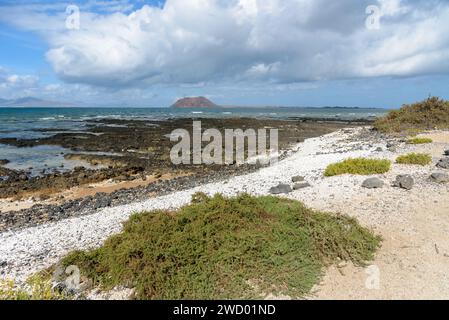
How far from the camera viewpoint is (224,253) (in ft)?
19.6

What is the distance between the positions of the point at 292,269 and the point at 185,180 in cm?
Answer: 1197

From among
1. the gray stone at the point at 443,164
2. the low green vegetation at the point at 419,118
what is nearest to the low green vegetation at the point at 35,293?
the gray stone at the point at 443,164

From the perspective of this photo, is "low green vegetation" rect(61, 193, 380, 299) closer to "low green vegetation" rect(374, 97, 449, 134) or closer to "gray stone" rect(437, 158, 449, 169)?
"gray stone" rect(437, 158, 449, 169)

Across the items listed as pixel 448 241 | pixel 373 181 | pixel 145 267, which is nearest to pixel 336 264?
pixel 448 241

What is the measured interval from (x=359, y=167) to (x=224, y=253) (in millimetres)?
7673

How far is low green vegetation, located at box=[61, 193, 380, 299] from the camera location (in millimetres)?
5508

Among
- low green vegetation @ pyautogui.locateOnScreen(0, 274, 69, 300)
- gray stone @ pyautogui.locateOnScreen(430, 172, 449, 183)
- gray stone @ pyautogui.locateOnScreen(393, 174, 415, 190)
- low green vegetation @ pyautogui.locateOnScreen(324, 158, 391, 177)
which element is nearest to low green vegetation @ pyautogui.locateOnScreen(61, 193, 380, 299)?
low green vegetation @ pyautogui.locateOnScreen(0, 274, 69, 300)

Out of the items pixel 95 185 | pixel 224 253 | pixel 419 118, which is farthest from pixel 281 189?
pixel 419 118

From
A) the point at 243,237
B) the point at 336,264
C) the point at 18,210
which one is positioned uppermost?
the point at 243,237

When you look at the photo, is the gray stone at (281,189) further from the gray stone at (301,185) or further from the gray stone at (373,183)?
the gray stone at (373,183)

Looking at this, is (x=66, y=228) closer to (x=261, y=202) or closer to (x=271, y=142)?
(x=261, y=202)

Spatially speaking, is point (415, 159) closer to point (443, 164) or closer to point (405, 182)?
point (443, 164)

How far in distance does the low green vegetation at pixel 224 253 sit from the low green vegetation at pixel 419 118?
19.4 meters

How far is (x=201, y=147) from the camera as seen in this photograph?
28.6 metres
